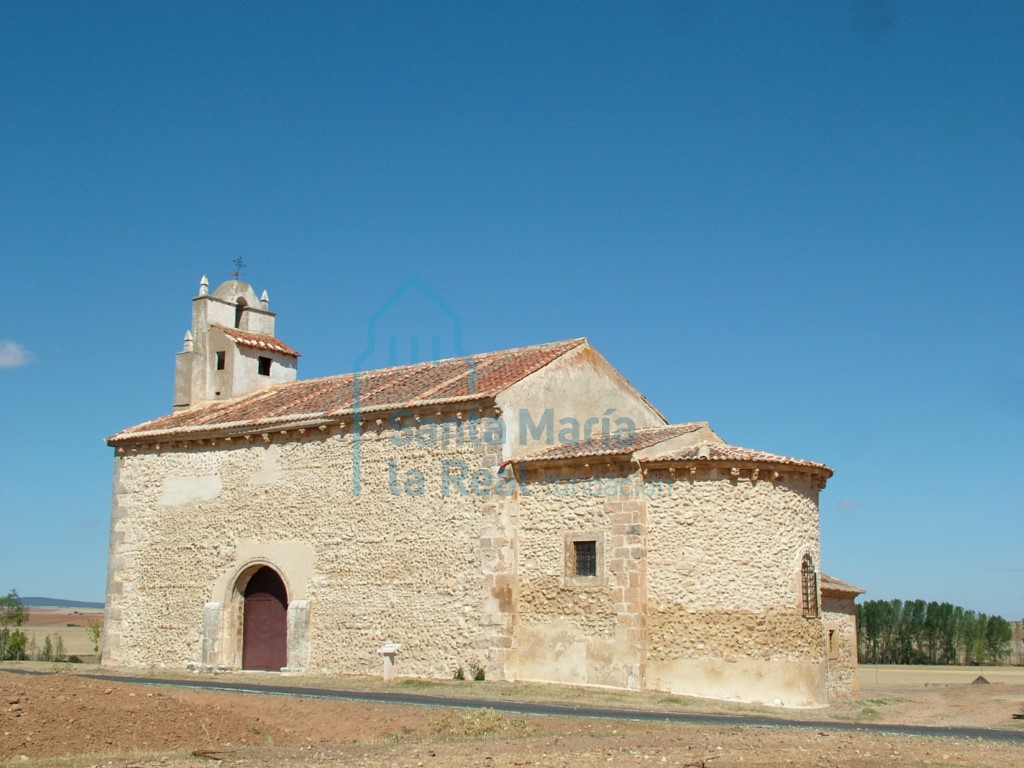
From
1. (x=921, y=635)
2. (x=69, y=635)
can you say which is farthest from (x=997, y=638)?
(x=69, y=635)

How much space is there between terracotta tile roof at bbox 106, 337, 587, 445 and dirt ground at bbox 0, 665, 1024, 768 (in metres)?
8.88

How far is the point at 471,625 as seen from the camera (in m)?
22.7

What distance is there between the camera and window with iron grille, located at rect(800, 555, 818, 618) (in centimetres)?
2170

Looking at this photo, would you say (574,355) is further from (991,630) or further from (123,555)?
(991,630)

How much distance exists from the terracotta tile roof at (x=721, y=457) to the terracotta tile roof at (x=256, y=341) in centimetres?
1451

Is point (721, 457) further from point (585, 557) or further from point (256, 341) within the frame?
point (256, 341)

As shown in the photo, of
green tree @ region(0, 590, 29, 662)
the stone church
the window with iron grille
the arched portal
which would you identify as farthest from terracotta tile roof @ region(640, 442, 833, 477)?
green tree @ region(0, 590, 29, 662)

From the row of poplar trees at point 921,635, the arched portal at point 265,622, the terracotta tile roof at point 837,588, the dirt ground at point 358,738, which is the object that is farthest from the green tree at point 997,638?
the dirt ground at point 358,738

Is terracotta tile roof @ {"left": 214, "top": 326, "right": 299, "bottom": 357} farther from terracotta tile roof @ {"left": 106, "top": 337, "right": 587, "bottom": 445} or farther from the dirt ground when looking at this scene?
the dirt ground

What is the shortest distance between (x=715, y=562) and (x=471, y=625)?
5.32m

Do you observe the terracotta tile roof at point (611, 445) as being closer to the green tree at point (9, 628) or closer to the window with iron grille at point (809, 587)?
the window with iron grille at point (809, 587)

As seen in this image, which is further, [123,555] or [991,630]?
[991,630]

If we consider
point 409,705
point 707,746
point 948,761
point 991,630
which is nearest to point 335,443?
point 409,705

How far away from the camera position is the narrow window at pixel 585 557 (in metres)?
22.1
